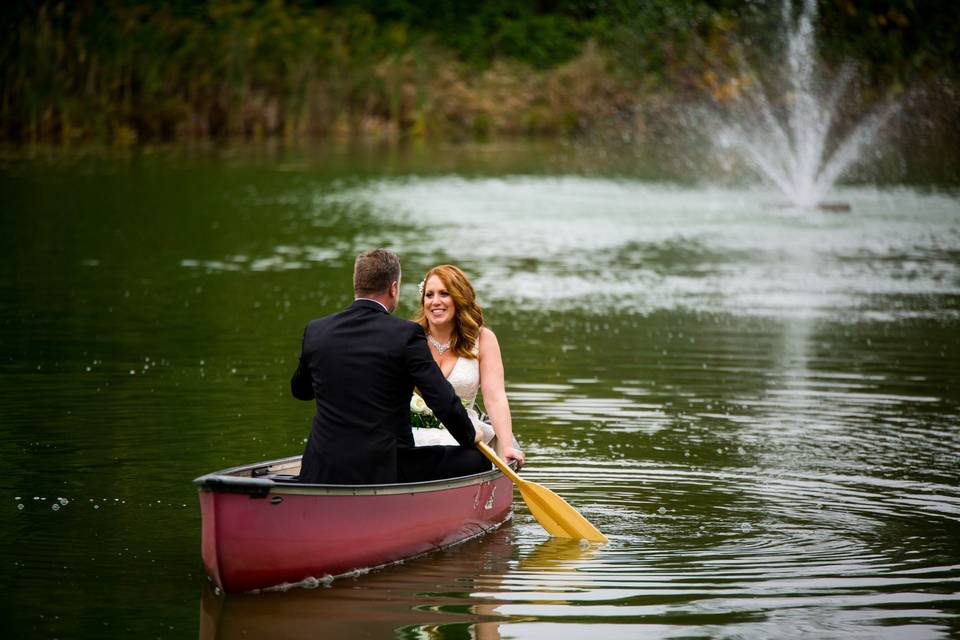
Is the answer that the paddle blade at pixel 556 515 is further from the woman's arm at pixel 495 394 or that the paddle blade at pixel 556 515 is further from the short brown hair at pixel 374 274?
the short brown hair at pixel 374 274

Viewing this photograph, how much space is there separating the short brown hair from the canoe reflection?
1190mm

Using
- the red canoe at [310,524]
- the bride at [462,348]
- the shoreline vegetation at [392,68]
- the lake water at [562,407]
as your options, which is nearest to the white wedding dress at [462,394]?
the bride at [462,348]

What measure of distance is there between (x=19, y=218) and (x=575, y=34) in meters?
33.0

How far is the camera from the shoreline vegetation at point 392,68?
32.6 metres

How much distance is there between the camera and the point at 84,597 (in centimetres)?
643

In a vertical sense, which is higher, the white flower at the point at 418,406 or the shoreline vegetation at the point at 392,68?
the shoreline vegetation at the point at 392,68

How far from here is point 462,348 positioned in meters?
7.63

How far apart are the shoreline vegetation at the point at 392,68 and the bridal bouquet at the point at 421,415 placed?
25261 millimetres

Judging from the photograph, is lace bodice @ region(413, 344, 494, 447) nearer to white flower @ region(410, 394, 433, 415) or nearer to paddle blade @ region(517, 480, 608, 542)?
white flower @ region(410, 394, 433, 415)

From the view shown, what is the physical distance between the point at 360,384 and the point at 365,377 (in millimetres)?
35

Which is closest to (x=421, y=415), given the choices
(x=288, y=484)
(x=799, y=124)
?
(x=288, y=484)

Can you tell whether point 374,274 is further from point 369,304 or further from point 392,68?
point 392,68

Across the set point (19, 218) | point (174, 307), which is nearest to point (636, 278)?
point (174, 307)

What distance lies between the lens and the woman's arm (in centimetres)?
763
